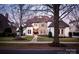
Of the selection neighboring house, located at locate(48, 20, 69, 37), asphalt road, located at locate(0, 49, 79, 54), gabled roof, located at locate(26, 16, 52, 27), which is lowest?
asphalt road, located at locate(0, 49, 79, 54)

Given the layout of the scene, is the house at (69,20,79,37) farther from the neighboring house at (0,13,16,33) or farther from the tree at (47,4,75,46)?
the neighboring house at (0,13,16,33)

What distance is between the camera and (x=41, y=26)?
2.96 m

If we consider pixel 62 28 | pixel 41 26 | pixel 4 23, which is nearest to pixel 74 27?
pixel 62 28

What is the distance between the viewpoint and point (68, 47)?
2945 millimetres

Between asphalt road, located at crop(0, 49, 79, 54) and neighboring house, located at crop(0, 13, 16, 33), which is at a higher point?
neighboring house, located at crop(0, 13, 16, 33)

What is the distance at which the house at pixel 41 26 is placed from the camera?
294cm

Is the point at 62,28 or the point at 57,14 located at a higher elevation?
the point at 57,14

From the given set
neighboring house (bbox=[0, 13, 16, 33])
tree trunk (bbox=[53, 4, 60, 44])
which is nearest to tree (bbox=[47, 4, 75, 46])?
tree trunk (bbox=[53, 4, 60, 44])

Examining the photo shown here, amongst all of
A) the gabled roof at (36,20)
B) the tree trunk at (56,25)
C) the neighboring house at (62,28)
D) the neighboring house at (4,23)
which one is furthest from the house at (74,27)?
the neighboring house at (4,23)

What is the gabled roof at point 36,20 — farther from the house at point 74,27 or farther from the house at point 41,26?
the house at point 74,27

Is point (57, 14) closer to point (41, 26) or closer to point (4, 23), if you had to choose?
point (41, 26)

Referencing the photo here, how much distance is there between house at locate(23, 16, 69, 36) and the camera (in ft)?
9.64
